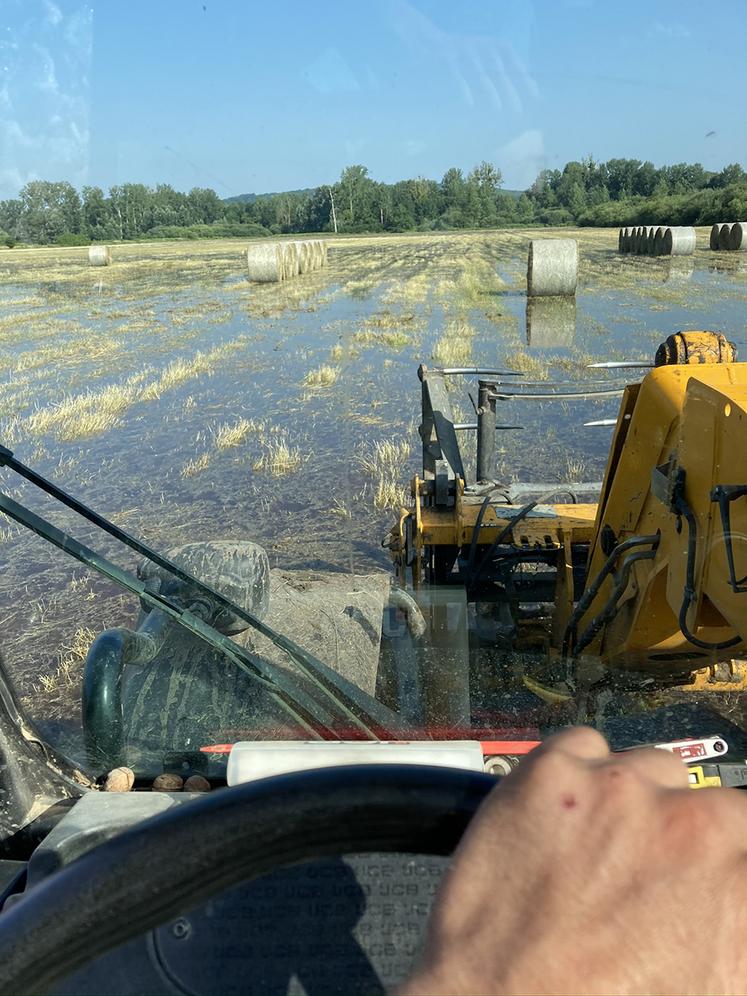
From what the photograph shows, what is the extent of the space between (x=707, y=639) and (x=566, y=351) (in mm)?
12907

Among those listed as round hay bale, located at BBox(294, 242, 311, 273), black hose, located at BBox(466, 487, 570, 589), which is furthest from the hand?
round hay bale, located at BBox(294, 242, 311, 273)

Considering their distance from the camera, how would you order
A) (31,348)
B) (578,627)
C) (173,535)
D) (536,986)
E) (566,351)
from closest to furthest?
(536,986) → (578,627) → (173,535) → (31,348) → (566,351)

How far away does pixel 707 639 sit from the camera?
2299mm

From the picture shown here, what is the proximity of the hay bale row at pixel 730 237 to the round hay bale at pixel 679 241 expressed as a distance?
2.26m

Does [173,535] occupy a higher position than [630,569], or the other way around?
[630,569]

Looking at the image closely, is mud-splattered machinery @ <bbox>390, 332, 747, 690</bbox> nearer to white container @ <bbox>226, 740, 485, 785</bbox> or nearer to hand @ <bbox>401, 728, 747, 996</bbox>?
white container @ <bbox>226, 740, 485, 785</bbox>

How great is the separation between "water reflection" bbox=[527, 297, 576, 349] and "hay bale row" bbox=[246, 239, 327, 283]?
433 inches

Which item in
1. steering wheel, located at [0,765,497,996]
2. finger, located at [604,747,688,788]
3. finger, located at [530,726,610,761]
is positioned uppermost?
finger, located at [530,726,610,761]

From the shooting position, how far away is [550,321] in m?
19.0

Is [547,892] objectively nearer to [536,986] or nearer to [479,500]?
[536,986]

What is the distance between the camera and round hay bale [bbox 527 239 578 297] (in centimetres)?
2322

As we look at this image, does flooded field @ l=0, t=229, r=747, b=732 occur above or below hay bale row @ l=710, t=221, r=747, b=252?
below

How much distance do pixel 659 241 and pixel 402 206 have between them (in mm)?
11813

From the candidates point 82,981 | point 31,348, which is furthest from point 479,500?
point 31,348
